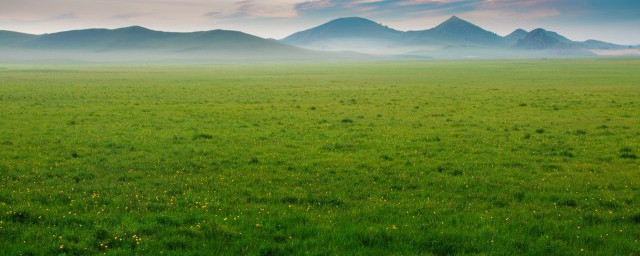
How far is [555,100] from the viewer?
41.9 meters

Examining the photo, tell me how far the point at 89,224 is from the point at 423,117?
2291 cm

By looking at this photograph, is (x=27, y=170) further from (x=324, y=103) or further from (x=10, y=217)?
(x=324, y=103)

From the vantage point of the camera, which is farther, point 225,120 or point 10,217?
point 225,120

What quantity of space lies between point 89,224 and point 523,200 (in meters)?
9.52

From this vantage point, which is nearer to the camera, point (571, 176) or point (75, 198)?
point (75, 198)

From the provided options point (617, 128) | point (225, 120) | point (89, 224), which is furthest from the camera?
point (225, 120)

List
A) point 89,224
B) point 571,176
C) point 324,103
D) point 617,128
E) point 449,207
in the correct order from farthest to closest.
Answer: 1. point 324,103
2. point 617,128
3. point 571,176
4. point 449,207
5. point 89,224

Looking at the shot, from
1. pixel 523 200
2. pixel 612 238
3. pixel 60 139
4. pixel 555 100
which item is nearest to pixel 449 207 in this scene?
pixel 523 200

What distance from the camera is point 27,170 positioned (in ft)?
48.9

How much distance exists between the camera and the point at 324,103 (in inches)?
1606

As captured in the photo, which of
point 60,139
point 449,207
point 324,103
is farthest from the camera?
point 324,103

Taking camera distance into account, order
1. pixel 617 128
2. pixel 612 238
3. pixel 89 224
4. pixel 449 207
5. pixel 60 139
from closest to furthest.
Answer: pixel 612 238
pixel 89 224
pixel 449 207
pixel 60 139
pixel 617 128

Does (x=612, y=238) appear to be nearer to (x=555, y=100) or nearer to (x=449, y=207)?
(x=449, y=207)

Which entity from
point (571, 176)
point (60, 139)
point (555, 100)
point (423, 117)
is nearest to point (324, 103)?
point (423, 117)
